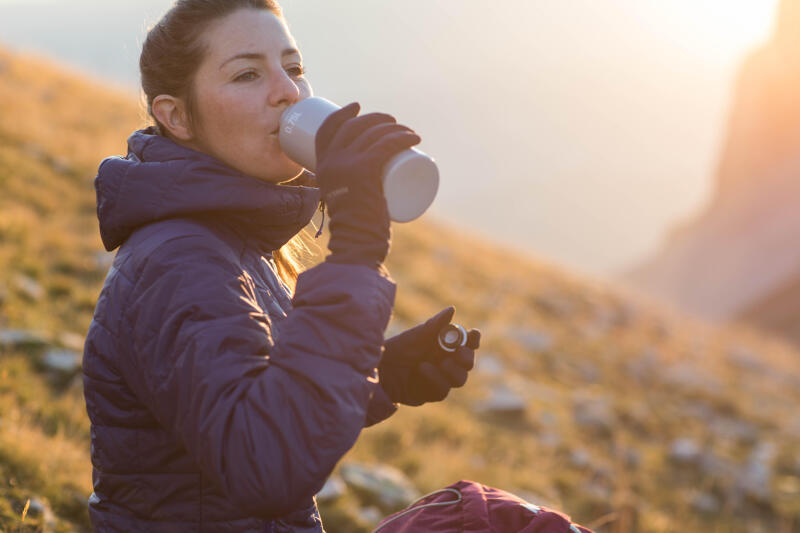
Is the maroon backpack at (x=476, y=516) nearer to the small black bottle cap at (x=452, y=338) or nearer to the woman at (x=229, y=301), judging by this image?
the woman at (x=229, y=301)

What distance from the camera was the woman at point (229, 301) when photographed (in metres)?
1.36

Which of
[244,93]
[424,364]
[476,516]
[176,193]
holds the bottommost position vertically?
[476,516]

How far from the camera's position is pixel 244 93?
1755 mm

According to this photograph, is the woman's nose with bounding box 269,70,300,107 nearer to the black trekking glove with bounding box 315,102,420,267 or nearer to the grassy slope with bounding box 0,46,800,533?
the black trekking glove with bounding box 315,102,420,267

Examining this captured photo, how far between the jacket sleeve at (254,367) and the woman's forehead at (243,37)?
22.5 inches

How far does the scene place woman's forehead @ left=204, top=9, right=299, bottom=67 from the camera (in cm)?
175

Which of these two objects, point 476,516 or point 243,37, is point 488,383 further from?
point 243,37

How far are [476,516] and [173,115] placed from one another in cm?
140

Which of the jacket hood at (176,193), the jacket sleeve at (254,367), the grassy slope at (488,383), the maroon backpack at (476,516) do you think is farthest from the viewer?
the grassy slope at (488,383)

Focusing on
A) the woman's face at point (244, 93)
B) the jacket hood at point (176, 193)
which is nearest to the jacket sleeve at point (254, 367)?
the jacket hood at point (176, 193)

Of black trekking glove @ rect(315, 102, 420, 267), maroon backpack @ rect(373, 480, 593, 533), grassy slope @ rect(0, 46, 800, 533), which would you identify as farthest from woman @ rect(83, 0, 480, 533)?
grassy slope @ rect(0, 46, 800, 533)

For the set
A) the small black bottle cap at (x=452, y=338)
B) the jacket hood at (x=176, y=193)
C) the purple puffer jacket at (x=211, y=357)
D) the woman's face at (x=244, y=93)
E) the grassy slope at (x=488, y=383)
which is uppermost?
the grassy slope at (x=488, y=383)

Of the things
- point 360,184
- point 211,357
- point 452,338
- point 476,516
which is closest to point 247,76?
point 360,184

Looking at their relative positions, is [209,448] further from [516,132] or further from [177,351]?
[516,132]
